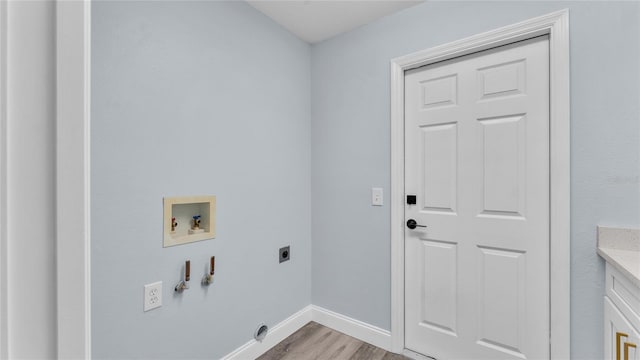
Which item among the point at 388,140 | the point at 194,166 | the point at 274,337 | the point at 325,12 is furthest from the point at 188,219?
the point at 325,12

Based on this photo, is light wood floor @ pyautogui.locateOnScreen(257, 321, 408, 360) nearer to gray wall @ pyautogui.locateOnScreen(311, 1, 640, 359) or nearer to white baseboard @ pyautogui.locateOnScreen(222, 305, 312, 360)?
white baseboard @ pyautogui.locateOnScreen(222, 305, 312, 360)

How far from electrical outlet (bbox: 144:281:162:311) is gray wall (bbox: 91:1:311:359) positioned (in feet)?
0.09

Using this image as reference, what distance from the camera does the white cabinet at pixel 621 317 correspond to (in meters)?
0.99

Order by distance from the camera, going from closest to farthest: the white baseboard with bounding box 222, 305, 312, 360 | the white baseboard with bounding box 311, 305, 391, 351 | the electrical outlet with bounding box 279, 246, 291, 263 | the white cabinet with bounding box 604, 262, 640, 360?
the white cabinet with bounding box 604, 262, 640, 360 < the white baseboard with bounding box 222, 305, 312, 360 < the white baseboard with bounding box 311, 305, 391, 351 < the electrical outlet with bounding box 279, 246, 291, 263

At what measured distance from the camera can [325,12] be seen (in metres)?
1.89

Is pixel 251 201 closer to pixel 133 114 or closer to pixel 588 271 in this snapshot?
pixel 133 114

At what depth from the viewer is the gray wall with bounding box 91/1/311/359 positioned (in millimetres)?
1216

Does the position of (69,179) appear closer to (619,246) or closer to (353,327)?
(619,246)

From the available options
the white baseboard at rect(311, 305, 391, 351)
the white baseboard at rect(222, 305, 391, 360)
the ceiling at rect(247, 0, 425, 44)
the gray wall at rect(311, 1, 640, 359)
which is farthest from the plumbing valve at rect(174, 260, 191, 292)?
the ceiling at rect(247, 0, 425, 44)

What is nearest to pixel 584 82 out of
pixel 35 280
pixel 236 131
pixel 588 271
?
pixel 588 271

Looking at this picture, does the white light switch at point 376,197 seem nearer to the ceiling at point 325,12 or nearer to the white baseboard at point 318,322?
the white baseboard at point 318,322

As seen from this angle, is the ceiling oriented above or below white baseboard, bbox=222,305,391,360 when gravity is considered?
above

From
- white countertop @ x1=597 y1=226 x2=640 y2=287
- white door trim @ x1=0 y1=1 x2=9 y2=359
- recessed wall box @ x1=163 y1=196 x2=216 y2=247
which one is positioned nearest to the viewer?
white door trim @ x1=0 y1=1 x2=9 y2=359

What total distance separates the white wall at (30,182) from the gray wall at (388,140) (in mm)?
1818
